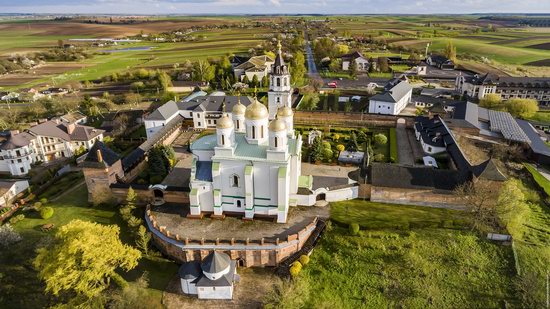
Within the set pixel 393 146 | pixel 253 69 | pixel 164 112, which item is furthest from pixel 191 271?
pixel 253 69

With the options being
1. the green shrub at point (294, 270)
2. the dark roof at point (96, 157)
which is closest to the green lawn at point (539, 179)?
the green shrub at point (294, 270)

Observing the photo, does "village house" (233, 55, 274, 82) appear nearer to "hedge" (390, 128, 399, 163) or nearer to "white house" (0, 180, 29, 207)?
"hedge" (390, 128, 399, 163)

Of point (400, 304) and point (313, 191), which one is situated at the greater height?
point (313, 191)

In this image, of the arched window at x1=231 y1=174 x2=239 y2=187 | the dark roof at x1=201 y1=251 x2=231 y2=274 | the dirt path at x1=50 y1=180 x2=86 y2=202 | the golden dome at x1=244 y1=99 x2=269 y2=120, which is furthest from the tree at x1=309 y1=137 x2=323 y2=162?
the dirt path at x1=50 y1=180 x2=86 y2=202

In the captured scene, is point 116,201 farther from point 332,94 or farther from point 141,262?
point 332,94

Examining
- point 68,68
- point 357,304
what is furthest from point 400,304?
point 68,68

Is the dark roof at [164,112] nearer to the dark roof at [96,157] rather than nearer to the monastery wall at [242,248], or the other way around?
the dark roof at [96,157]
